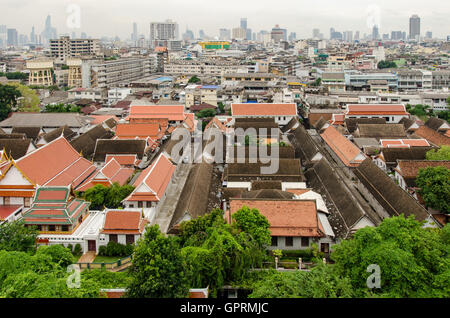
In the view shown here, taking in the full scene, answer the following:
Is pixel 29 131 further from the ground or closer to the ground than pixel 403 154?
further from the ground

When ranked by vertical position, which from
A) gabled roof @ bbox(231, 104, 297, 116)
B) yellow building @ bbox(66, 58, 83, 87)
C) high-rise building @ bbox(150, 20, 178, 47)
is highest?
high-rise building @ bbox(150, 20, 178, 47)

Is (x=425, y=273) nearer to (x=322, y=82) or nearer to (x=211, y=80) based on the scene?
(x=322, y=82)

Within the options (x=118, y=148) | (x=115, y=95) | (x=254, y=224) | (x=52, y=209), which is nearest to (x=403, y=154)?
(x=254, y=224)

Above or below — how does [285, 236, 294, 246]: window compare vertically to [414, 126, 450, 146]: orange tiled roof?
below

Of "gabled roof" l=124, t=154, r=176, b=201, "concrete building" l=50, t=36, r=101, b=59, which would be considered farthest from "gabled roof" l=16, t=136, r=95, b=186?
"concrete building" l=50, t=36, r=101, b=59

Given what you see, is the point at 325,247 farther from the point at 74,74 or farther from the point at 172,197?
the point at 74,74

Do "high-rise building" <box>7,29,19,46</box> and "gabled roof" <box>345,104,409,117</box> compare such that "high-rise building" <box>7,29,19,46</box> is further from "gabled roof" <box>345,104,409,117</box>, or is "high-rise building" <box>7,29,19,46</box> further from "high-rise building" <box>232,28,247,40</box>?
"gabled roof" <box>345,104,409,117</box>
